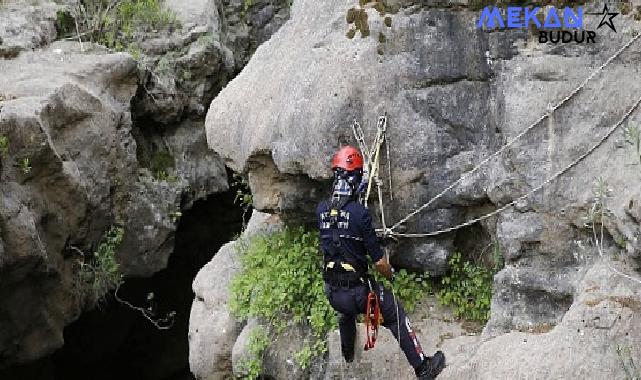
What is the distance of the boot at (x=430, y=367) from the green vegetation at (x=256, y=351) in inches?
73.2

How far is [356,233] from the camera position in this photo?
23.1ft

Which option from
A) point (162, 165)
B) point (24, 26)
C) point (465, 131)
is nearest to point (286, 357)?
point (465, 131)

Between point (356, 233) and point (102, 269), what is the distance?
638cm

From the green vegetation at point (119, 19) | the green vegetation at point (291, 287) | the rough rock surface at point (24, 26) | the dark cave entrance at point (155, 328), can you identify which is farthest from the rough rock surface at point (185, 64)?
the green vegetation at point (291, 287)

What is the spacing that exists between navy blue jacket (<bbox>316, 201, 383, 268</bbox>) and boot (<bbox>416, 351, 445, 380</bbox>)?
106 centimetres

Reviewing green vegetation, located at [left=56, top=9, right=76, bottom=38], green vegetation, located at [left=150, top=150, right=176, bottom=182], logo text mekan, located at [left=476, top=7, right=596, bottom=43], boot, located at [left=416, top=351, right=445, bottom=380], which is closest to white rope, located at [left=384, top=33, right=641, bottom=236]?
logo text mekan, located at [left=476, top=7, right=596, bottom=43]

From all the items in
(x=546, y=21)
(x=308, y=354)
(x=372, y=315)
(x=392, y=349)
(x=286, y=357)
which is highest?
(x=546, y=21)

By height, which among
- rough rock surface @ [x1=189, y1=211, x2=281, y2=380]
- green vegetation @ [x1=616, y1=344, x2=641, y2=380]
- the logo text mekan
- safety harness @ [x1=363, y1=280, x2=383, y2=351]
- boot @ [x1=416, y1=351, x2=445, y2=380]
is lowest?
rough rock surface @ [x1=189, y1=211, x2=281, y2=380]

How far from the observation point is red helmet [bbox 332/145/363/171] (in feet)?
23.4

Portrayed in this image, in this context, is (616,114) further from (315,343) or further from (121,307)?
(121,307)

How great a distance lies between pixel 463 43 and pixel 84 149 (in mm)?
6446

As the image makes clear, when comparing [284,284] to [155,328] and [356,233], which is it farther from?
[155,328]

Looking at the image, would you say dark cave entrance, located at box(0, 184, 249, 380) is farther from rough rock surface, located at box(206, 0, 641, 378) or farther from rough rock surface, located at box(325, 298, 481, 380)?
rough rock surface, located at box(325, 298, 481, 380)

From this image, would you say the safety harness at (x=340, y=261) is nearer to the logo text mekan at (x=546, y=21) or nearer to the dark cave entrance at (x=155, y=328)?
the logo text mekan at (x=546, y=21)
